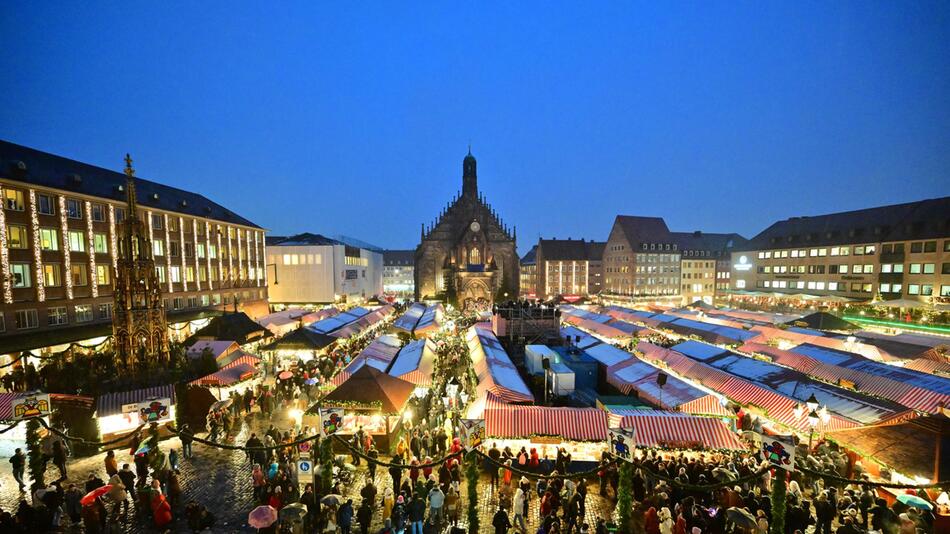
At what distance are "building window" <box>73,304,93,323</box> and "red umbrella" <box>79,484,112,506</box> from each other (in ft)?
77.1

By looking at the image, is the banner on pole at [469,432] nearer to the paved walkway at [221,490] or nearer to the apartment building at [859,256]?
the paved walkway at [221,490]

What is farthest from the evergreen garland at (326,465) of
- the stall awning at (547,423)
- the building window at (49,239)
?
the building window at (49,239)

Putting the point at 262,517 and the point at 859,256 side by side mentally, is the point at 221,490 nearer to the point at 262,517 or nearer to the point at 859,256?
the point at 262,517

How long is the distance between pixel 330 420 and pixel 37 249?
26483 millimetres

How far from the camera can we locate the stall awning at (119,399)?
13094 millimetres

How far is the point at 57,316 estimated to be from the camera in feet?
80.5

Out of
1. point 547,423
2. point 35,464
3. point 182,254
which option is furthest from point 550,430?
point 182,254

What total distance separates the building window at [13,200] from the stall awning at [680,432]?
109ft

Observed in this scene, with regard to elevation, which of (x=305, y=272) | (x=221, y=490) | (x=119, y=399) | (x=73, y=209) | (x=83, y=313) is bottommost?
(x=221, y=490)

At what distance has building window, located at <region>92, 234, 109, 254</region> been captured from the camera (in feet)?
89.2

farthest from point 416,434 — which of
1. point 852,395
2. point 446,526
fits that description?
point 852,395

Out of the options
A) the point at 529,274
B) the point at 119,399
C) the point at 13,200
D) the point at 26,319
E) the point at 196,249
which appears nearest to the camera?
the point at 119,399

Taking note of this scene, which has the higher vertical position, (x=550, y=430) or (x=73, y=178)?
(x=73, y=178)

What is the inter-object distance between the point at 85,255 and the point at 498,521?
106 ft
